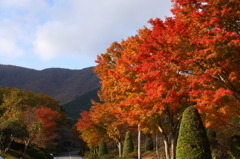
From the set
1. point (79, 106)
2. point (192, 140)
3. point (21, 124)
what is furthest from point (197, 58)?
point (79, 106)

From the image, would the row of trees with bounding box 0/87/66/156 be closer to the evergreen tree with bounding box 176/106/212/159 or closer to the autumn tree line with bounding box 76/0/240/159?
the autumn tree line with bounding box 76/0/240/159

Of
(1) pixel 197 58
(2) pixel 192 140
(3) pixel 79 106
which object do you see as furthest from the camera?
(3) pixel 79 106

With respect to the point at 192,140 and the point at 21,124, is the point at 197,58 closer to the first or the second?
the point at 192,140

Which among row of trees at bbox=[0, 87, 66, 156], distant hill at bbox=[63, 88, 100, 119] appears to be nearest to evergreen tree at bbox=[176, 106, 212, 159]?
row of trees at bbox=[0, 87, 66, 156]

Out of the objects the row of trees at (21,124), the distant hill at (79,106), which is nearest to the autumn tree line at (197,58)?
the row of trees at (21,124)

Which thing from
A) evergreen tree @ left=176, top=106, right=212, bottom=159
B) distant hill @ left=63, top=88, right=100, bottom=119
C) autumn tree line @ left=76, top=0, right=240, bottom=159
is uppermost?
distant hill @ left=63, top=88, right=100, bottom=119

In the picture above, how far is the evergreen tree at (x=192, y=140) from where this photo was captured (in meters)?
10.0

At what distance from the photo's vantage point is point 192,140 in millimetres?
10312

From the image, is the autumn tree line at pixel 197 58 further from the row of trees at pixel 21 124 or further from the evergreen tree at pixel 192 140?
the row of trees at pixel 21 124

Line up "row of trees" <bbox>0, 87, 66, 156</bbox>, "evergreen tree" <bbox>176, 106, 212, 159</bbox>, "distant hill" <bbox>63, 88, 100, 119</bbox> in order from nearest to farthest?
1. "evergreen tree" <bbox>176, 106, 212, 159</bbox>
2. "row of trees" <bbox>0, 87, 66, 156</bbox>
3. "distant hill" <bbox>63, 88, 100, 119</bbox>

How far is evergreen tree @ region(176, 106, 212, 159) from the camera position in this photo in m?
10.0

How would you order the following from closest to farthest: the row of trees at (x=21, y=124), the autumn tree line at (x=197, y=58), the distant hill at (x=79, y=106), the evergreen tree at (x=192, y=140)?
the autumn tree line at (x=197, y=58)
the evergreen tree at (x=192, y=140)
the row of trees at (x=21, y=124)
the distant hill at (x=79, y=106)

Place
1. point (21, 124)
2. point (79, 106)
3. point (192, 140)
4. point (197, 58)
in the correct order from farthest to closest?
point (79, 106) → point (21, 124) → point (192, 140) → point (197, 58)

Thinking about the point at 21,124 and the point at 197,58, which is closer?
the point at 197,58
